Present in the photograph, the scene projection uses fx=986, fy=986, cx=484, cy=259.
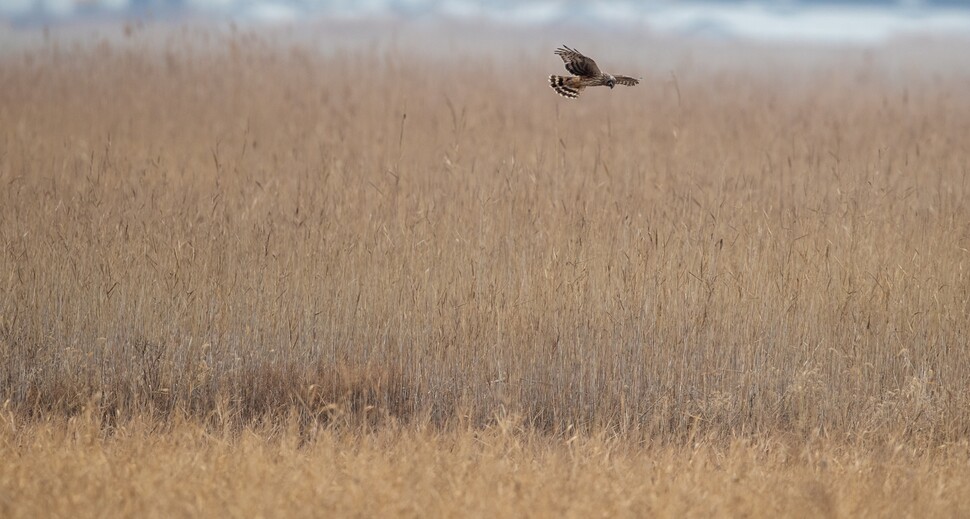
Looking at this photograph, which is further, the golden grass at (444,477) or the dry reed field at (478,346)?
the dry reed field at (478,346)

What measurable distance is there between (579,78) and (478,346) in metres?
1.64

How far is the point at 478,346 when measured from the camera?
15.9ft

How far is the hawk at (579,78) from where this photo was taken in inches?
145

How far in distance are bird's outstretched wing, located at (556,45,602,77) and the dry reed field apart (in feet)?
4.80

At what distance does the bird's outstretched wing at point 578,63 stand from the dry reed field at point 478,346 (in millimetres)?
1463

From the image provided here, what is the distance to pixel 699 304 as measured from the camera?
5.08 meters

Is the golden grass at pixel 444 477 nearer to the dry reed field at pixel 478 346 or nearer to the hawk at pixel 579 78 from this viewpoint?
the dry reed field at pixel 478 346

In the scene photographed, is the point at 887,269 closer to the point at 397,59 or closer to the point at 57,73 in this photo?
the point at 397,59

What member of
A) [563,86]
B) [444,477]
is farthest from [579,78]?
[444,477]

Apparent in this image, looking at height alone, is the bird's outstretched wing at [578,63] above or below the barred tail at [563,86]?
above

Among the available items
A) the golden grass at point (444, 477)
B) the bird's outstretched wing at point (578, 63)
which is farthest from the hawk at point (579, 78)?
the golden grass at point (444, 477)

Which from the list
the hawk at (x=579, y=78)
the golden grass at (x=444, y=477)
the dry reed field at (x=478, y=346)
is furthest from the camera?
the hawk at (x=579, y=78)

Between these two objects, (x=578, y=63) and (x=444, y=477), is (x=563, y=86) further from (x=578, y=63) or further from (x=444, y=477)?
(x=444, y=477)

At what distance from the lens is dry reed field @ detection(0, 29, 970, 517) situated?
3.56 metres
